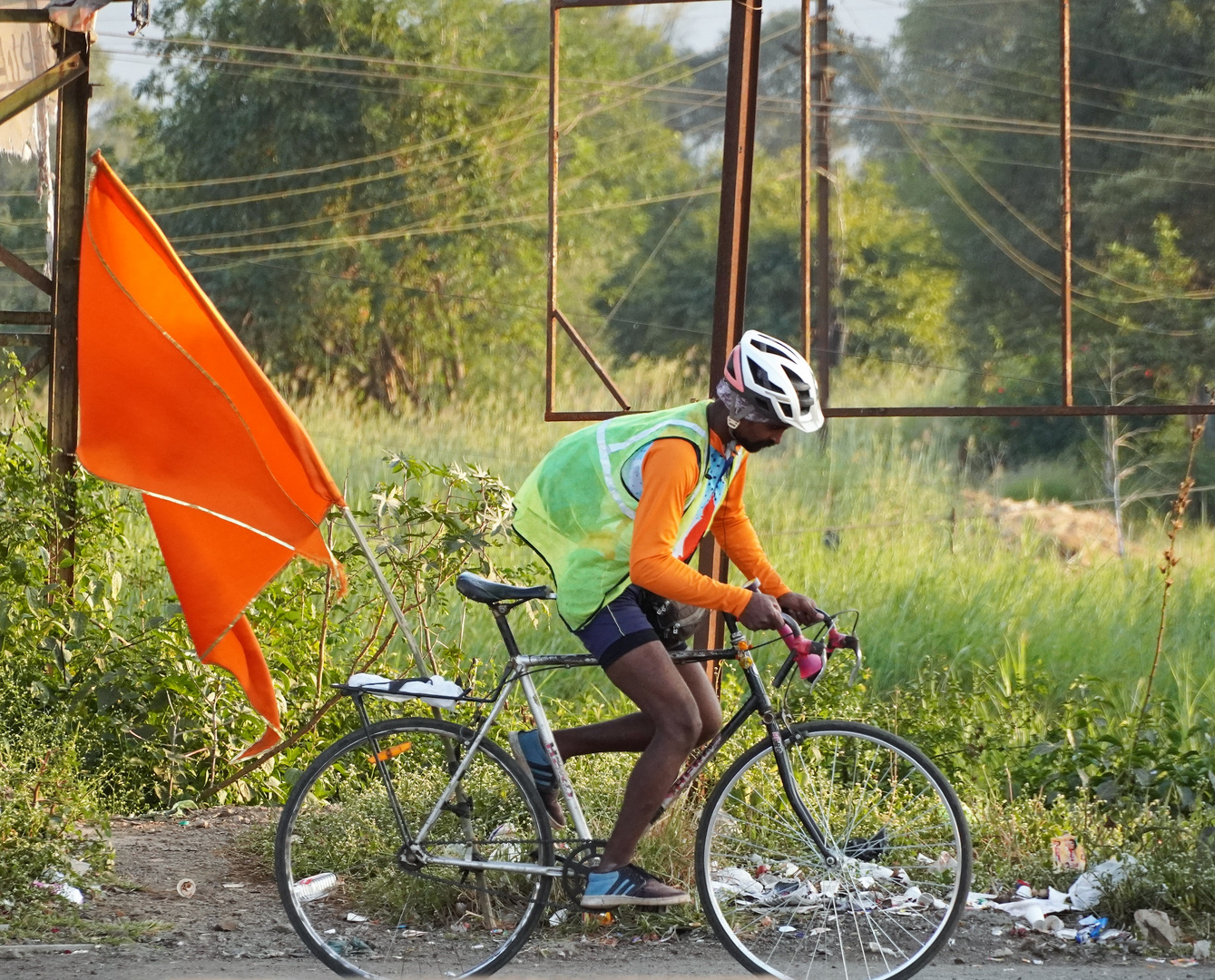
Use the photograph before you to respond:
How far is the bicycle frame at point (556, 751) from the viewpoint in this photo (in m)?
4.76

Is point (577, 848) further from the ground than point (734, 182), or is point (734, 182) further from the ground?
point (734, 182)

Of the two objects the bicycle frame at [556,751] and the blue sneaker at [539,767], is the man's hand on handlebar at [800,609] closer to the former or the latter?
the bicycle frame at [556,751]

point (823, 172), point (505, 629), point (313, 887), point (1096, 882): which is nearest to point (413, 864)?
point (313, 887)

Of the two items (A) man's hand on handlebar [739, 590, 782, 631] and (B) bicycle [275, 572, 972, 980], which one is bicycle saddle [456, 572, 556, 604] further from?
(A) man's hand on handlebar [739, 590, 782, 631]

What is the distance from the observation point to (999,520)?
18500 mm

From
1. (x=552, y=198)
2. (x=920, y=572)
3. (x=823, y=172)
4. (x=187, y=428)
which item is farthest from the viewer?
(x=823, y=172)

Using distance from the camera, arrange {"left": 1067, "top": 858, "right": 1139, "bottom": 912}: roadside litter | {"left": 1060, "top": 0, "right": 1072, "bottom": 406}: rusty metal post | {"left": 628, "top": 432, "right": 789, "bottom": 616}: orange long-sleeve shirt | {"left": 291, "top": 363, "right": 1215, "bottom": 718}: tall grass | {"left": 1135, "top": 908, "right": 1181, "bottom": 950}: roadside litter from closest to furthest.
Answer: {"left": 628, "top": 432, "right": 789, "bottom": 616}: orange long-sleeve shirt, {"left": 1135, "top": 908, "right": 1181, "bottom": 950}: roadside litter, {"left": 1067, "top": 858, "right": 1139, "bottom": 912}: roadside litter, {"left": 1060, "top": 0, "right": 1072, "bottom": 406}: rusty metal post, {"left": 291, "top": 363, "right": 1215, "bottom": 718}: tall grass

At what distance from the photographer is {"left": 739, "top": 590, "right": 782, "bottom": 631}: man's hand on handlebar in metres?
4.46

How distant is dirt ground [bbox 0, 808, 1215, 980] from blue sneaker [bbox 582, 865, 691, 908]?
243 millimetres

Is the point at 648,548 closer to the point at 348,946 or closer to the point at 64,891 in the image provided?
the point at 348,946

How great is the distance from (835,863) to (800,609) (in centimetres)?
79

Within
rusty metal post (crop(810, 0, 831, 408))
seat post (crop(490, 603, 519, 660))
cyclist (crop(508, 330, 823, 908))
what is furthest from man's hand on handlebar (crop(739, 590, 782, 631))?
rusty metal post (crop(810, 0, 831, 408))

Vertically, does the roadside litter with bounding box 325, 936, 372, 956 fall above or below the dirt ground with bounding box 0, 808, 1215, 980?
above

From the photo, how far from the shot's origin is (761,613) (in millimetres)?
4457
